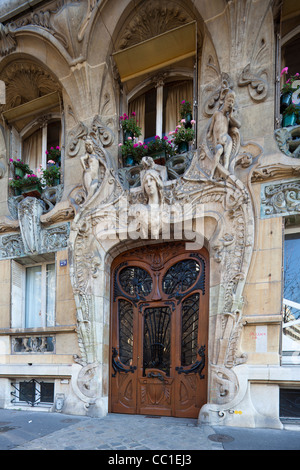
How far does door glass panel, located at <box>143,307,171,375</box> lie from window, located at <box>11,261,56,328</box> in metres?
2.52

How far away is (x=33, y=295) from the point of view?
8727mm

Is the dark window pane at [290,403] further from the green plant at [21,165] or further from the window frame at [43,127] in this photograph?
the green plant at [21,165]

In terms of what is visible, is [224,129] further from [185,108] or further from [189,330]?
[189,330]

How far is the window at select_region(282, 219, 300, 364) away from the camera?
5.81m

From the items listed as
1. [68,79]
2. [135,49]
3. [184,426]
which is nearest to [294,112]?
A: [135,49]

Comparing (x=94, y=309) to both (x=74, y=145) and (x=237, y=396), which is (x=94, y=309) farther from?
(x=74, y=145)

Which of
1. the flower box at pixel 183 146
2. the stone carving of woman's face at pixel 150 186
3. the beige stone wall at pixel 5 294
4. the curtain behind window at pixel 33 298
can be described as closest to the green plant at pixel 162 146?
the flower box at pixel 183 146

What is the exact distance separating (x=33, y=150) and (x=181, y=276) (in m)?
5.96

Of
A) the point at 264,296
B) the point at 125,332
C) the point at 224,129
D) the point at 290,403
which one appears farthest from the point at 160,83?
the point at 290,403

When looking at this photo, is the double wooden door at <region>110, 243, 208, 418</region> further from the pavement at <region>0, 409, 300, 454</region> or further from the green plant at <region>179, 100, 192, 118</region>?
Result: the green plant at <region>179, 100, 192, 118</region>

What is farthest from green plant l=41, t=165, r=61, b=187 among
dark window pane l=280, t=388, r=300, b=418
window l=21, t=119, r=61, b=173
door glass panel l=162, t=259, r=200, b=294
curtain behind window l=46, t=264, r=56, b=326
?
dark window pane l=280, t=388, r=300, b=418

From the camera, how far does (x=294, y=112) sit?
6.34 metres

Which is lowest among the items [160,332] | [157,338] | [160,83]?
[157,338]
